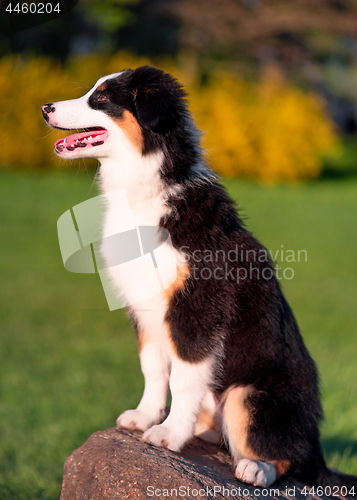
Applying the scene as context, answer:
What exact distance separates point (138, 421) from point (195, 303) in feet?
2.89

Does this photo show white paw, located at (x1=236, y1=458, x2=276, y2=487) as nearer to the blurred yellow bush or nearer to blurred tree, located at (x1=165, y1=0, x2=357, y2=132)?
the blurred yellow bush

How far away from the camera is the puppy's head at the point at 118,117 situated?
3043mm

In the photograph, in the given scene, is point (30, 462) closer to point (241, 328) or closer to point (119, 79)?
point (241, 328)

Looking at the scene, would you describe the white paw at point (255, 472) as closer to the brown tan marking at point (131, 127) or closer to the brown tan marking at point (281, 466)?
the brown tan marking at point (281, 466)

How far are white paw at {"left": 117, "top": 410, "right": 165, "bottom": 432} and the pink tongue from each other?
1.66 metres

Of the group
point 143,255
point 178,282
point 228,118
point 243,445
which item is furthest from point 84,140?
point 228,118

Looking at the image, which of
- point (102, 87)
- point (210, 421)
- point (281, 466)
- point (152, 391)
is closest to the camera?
point (281, 466)

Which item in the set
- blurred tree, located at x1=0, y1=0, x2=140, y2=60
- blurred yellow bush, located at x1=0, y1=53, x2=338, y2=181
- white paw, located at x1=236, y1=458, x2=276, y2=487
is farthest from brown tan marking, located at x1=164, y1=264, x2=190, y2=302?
blurred tree, located at x1=0, y1=0, x2=140, y2=60

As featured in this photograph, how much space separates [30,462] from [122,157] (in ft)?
11.0

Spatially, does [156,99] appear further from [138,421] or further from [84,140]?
[138,421]

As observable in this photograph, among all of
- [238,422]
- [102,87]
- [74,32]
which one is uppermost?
[74,32]

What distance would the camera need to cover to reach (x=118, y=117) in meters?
3.10

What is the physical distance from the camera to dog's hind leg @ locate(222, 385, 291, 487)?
2933 mm

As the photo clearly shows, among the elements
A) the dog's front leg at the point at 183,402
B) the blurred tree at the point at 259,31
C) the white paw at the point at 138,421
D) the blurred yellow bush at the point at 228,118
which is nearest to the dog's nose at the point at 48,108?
the dog's front leg at the point at 183,402
